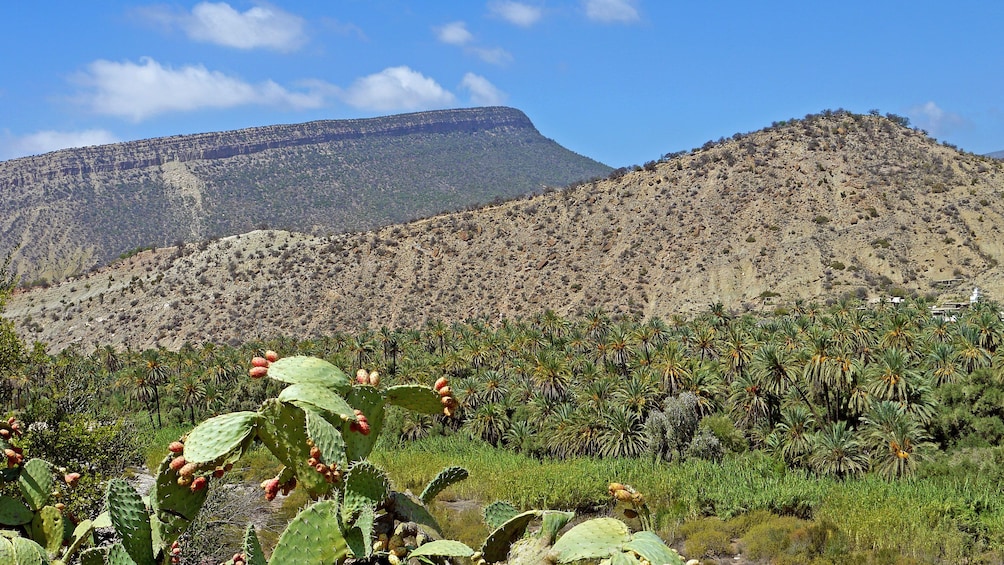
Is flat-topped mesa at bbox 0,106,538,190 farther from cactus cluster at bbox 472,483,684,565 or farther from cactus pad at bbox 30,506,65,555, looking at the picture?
cactus cluster at bbox 472,483,684,565

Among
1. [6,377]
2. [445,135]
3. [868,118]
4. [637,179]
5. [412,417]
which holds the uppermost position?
[445,135]

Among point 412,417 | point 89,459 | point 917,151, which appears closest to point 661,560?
point 89,459

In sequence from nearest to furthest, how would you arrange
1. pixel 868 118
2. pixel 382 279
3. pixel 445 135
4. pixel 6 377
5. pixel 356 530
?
1. pixel 356 530
2. pixel 6 377
3. pixel 382 279
4. pixel 868 118
5. pixel 445 135

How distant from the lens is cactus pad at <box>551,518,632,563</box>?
374 cm

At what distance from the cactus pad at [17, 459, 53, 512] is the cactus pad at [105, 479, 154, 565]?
300 cm

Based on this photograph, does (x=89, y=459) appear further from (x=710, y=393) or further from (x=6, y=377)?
(x=710, y=393)

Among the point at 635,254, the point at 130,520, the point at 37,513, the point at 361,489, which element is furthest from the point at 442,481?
the point at 635,254

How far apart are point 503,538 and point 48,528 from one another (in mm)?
4540

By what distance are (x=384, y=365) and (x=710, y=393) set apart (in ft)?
106

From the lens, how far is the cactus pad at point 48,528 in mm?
6891

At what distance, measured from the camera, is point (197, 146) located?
17000 cm

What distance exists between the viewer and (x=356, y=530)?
12.8 feet

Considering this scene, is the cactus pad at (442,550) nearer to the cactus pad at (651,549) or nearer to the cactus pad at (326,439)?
the cactus pad at (326,439)

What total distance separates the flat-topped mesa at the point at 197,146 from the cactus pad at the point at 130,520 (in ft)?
567
